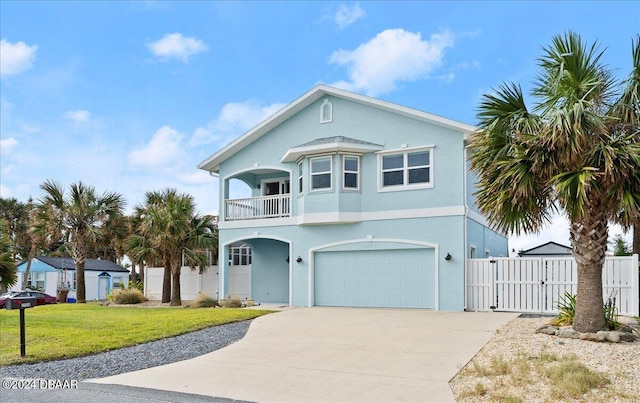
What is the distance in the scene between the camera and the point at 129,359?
11055 mm

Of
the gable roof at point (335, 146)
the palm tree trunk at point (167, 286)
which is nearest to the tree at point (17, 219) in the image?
the palm tree trunk at point (167, 286)

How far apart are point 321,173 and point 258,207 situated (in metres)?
3.84

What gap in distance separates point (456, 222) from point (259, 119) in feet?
30.6

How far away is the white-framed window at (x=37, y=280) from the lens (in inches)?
1567

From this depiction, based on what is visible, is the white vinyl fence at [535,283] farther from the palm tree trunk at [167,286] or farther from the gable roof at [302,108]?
the palm tree trunk at [167,286]

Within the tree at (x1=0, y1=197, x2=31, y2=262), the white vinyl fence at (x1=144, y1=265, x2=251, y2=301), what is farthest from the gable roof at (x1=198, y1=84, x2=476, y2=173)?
the tree at (x1=0, y1=197, x2=31, y2=262)

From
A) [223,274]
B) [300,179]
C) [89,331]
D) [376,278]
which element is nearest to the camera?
[89,331]

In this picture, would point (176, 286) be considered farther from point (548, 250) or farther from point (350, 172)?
point (548, 250)

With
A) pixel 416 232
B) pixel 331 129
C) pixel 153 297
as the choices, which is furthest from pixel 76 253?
pixel 416 232

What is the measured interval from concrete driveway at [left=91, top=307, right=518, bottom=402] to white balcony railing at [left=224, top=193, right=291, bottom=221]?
297 inches

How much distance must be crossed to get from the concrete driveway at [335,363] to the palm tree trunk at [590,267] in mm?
2152

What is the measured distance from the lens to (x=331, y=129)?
71.0 ft

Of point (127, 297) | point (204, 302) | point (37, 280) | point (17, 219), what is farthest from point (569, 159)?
point (17, 219)

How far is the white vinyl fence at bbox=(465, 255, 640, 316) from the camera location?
15.9 meters
